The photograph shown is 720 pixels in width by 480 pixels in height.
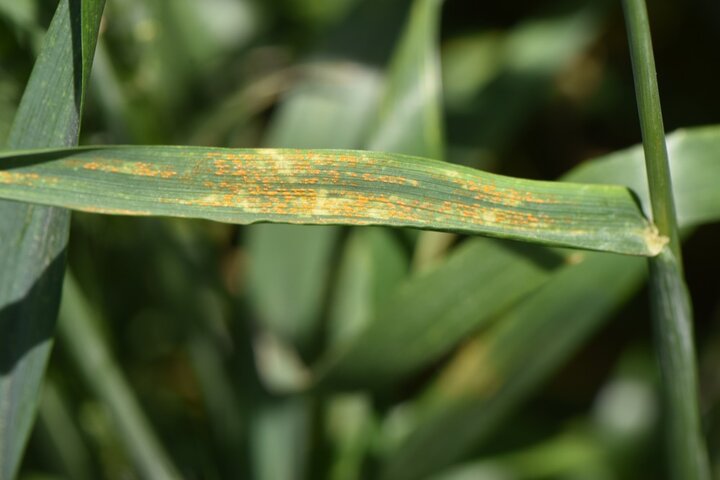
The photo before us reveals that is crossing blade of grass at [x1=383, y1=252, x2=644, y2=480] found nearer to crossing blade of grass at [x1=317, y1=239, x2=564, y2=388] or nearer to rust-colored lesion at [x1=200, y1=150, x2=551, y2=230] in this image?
crossing blade of grass at [x1=317, y1=239, x2=564, y2=388]

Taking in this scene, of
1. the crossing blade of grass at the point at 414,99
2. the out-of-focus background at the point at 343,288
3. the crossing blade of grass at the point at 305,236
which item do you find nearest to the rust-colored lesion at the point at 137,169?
the out-of-focus background at the point at 343,288

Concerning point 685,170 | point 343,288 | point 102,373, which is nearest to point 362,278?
point 343,288

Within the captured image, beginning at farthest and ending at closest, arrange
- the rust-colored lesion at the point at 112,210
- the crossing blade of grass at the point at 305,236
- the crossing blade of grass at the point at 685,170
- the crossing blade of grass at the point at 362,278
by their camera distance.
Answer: the crossing blade of grass at the point at 305,236
the crossing blade of grass at the point at 362,278
the crossing blade of grass at the point at 685,170
the rust-colored lesion at the point at 112,210

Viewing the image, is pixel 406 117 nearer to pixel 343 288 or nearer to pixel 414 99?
pixel 414 99

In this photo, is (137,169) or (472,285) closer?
(137,169)

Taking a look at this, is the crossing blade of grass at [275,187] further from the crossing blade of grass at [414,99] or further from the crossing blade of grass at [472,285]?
the crossing blade of grass at [414,99]

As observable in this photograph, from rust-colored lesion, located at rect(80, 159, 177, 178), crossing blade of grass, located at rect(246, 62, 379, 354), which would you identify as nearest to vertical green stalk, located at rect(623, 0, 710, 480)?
rust-colored lesion, located at rect(80, 159, 177, 178)
